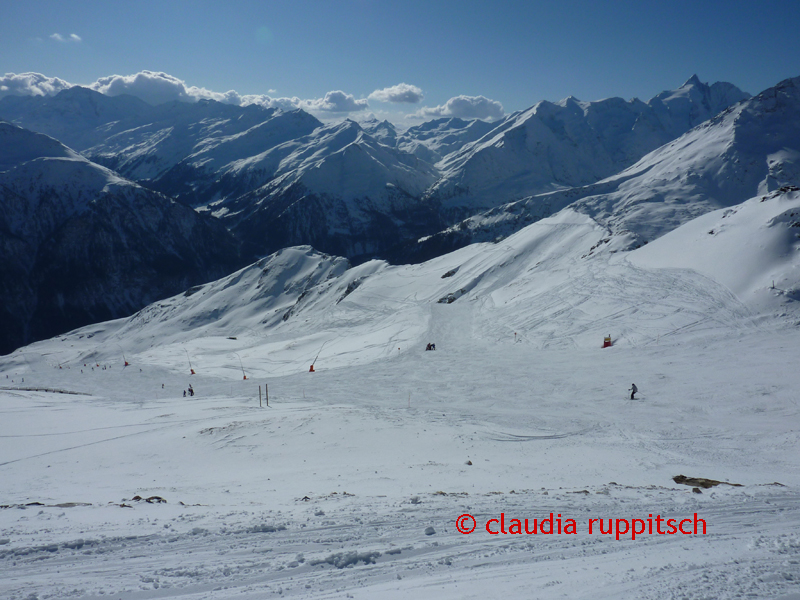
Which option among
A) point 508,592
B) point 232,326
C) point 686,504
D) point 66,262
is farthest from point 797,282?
point 66,262

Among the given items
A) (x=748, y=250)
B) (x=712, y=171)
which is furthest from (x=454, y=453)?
(x=712, y=171)

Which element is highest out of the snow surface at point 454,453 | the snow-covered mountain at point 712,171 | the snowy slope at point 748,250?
the snow-covered mountain at point 712,171

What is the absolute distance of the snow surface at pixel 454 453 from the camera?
7741 mm

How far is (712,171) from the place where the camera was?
5167 inches

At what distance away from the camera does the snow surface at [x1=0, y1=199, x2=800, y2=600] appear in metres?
7.74

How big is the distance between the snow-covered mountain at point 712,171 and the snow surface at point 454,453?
69578 mm

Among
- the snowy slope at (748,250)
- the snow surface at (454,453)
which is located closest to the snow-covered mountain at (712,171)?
the snowy slope at (748,250)

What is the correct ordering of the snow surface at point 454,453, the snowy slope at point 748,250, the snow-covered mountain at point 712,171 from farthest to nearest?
1. the snow-covered mountain at point 712,171
2. the snowy slope at point 748,250
3. the snow surface at point 454,453

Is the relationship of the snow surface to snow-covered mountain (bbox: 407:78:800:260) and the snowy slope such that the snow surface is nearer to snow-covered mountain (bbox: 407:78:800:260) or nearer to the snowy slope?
the snowy slope

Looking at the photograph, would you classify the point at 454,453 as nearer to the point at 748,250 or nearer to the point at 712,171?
the point at 748,250

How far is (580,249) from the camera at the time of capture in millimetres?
64938

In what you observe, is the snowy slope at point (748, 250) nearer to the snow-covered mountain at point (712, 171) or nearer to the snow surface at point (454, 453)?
the snow surface at point (454, 453)

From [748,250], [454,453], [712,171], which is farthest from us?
[712,171]

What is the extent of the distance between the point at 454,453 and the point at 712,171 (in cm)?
15397
